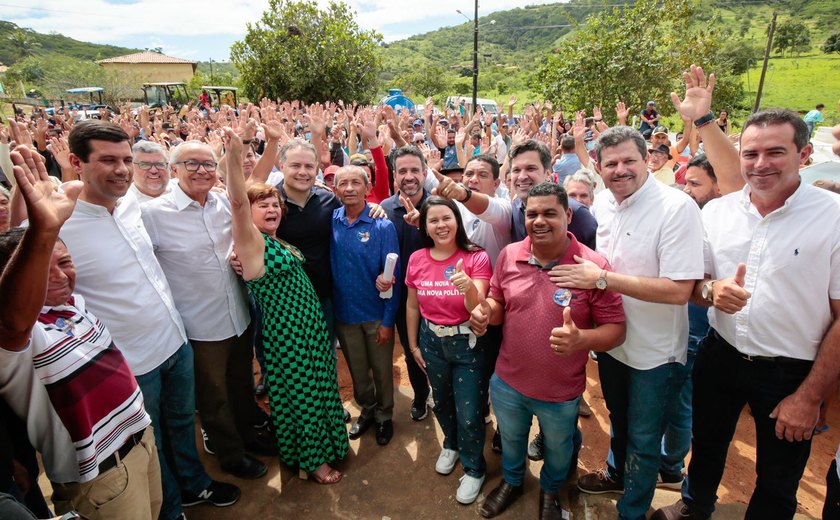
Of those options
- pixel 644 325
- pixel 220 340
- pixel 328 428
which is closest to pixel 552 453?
pixel 644 325

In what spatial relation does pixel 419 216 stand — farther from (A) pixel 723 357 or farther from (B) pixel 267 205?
(A) pixel 723 357

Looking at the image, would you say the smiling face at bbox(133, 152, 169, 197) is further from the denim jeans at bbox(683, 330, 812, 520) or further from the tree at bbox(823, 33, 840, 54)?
the tree at bbox(823, 33, 840, 54)

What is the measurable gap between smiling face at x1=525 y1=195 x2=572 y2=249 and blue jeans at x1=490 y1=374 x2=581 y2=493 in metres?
0.91

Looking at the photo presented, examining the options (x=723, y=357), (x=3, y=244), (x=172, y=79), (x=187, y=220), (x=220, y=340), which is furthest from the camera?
(x=172, y=79)

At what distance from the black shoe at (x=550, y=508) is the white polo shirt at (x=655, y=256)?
984 mm

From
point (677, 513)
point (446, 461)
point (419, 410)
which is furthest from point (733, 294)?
point (419, 410)

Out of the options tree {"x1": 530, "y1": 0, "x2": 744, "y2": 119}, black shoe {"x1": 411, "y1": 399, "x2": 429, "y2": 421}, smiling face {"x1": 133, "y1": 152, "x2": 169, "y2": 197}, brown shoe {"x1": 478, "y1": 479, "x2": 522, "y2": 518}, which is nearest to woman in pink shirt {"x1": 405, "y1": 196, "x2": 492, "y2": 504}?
brown shoe {"x1": 478, "y1": 479, "x2": 522, "y2": 518}

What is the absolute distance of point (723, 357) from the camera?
89.1 inches

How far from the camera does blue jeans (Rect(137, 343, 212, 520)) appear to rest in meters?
2.50

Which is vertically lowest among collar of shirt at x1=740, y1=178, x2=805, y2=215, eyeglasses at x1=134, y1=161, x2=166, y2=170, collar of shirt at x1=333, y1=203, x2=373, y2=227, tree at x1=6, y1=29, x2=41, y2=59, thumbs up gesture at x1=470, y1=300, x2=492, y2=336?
thumbs up gesture at x1=470, y1=300, x2=492, y2=336

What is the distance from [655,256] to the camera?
2.22m

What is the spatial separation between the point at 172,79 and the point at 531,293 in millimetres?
71738

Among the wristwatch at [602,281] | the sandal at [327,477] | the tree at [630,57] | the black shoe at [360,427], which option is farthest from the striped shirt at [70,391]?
the tree at [630,57]

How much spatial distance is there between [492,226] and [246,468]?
8.14 ft
